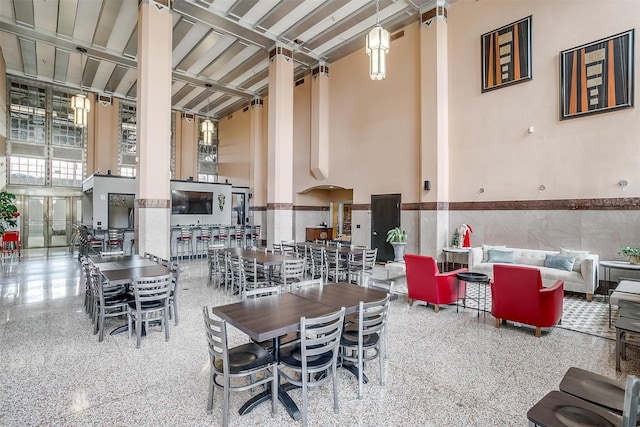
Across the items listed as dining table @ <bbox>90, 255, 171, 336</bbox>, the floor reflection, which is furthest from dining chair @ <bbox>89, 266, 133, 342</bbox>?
the floor reflection

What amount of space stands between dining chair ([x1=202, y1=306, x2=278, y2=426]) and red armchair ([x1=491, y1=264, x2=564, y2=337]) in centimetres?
346

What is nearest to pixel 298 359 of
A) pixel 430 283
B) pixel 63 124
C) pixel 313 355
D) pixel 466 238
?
pixel 313 355

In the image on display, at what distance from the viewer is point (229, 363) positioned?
242cm

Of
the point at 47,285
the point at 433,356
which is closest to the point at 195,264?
the point at 47,285

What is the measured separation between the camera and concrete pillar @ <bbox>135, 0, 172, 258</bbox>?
762 centimetres

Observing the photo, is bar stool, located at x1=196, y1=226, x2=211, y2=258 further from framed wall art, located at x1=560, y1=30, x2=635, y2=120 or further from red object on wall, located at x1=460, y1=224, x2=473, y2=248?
framed wall art, located at x1=560, y1=30, x2=635, y2=120

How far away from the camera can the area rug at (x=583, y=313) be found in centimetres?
437

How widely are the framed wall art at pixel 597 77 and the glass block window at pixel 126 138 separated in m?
15.9

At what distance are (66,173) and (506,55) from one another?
1649 centimetres

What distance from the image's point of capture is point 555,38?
6.79 metres

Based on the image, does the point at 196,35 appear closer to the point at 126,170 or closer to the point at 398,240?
the point at 126,170

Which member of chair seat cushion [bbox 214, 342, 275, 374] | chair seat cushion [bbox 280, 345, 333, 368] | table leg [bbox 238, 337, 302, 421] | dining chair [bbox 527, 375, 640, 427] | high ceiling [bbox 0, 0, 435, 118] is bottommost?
table leg [bbox 238, 337, 302, 421]

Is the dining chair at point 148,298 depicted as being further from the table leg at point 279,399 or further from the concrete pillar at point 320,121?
the concrete pillar at point 320,121

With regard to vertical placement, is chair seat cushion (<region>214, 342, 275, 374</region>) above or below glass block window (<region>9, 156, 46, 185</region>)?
below
